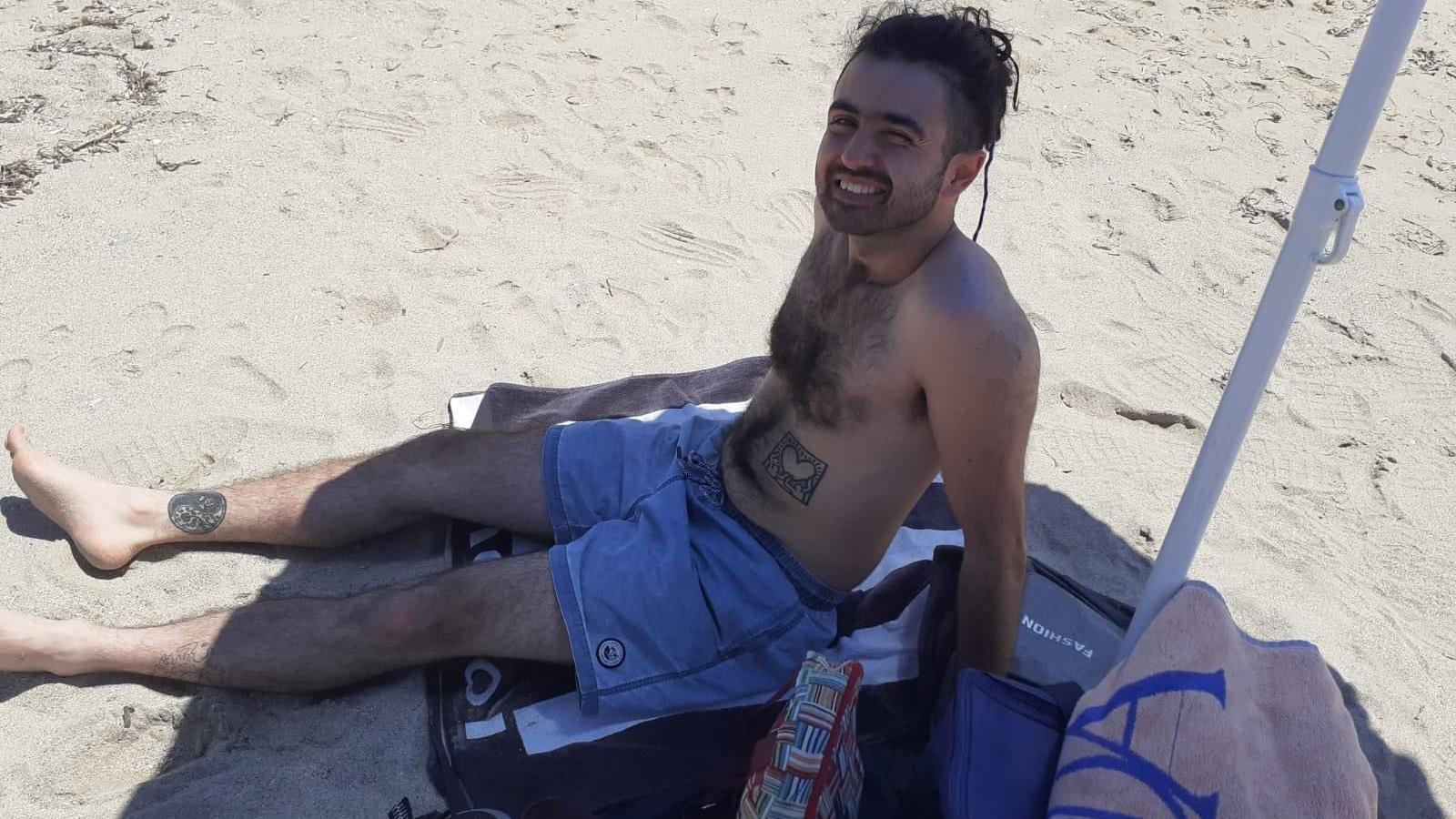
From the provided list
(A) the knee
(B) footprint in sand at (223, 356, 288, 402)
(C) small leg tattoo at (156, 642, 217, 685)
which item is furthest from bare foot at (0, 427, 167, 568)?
(A) the knee

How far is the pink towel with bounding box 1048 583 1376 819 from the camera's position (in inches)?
65.3

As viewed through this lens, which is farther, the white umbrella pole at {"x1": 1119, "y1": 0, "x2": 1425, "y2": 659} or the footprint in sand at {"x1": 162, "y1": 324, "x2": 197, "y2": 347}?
the footprint in sand at {"x1": 162, "y1": 324, "x2": 197, "y2": 347}

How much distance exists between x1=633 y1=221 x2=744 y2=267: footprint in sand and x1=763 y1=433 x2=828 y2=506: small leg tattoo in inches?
66.4

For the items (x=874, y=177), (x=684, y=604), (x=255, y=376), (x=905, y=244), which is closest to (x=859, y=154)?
(x=874, y=177)

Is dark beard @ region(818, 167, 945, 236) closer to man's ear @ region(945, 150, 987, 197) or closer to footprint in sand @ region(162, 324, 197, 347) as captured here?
man's ear @ region(945, 150, 987, 197)

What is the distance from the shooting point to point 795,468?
2406 millimetres

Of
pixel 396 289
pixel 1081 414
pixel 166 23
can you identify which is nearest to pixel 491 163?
pixel 396 289

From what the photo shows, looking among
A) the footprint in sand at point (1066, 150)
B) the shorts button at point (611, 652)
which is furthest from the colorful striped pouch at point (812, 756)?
the footprint in sand at point (1066, 150)

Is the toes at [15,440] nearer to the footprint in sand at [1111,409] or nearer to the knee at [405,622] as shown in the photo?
the knee at [405,622]

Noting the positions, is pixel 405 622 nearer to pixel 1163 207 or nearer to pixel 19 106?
pixel 19 106

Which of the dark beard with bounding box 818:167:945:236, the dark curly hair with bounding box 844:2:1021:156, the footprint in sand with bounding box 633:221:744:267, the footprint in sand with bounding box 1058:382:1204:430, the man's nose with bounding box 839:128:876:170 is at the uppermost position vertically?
the dark curly hair with bounding box 844:2:1021:156

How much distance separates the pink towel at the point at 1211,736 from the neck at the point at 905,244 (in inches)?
32.1

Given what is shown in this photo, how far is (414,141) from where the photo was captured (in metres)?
4.31

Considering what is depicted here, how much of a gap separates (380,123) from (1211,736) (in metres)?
3.73
